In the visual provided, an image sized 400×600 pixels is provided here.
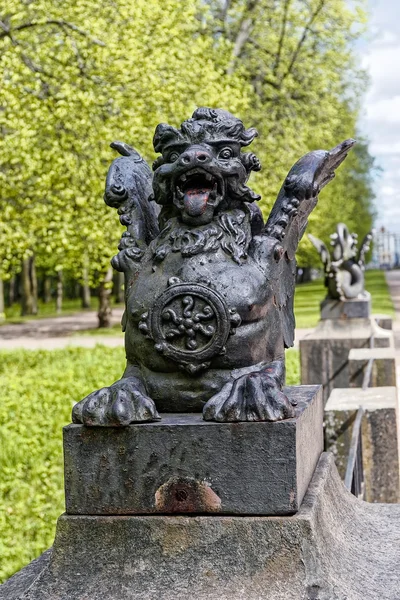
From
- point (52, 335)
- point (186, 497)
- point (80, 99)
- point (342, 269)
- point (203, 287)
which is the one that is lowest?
point (52, 335)

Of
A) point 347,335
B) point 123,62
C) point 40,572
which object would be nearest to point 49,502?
point 40,572

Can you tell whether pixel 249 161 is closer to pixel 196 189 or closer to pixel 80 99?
pixel 196 189

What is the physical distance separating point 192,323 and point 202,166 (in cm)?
53

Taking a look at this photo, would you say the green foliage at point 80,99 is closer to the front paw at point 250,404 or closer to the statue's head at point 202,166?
the statue's head at point 202,166

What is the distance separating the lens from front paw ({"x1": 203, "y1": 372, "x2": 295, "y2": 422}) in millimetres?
2643

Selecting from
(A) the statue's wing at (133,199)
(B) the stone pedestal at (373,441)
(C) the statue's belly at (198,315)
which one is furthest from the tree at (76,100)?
(C) the statue's belly at (198,315)

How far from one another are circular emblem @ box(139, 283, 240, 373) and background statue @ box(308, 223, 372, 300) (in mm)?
10439

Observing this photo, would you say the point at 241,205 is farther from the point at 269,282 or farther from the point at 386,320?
the point at 386,320

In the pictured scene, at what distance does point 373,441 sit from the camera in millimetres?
6199

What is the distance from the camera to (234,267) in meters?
2.95

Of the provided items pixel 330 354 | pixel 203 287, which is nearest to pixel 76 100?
pixel 330 354

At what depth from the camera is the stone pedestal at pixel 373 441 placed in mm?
6051

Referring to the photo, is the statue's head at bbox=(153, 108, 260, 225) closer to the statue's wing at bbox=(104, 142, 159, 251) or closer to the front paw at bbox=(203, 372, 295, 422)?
the statue's wing at bbox=(104, 142, 159, 251)

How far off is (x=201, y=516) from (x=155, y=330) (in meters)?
0.60
